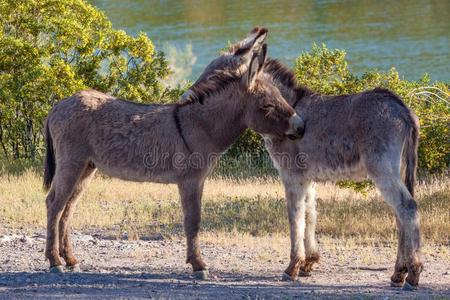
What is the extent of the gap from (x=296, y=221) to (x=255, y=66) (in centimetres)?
162

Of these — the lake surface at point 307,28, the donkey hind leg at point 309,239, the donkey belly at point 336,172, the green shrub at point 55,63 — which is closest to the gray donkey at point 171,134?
the donkey belly at point 336,172

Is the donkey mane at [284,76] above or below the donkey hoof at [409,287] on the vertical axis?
above

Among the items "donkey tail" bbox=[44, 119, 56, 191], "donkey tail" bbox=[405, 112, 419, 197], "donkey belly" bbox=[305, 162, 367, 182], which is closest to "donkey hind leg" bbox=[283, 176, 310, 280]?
"donkey belly" bbox=[305, 162, 367, 182]

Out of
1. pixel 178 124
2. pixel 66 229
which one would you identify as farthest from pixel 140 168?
pixel 66 229

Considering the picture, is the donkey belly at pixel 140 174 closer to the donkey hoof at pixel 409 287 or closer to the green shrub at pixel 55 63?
the donkey hoof at pixel 409 287

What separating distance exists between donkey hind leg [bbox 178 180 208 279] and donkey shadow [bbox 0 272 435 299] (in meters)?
0.14

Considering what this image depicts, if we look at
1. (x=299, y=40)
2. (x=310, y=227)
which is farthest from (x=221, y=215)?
(x=299, y=40)

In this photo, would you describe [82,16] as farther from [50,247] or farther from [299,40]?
[299,40]

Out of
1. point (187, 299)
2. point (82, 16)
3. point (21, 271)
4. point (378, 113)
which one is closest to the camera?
point (187, 299)

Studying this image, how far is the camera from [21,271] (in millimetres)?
9125

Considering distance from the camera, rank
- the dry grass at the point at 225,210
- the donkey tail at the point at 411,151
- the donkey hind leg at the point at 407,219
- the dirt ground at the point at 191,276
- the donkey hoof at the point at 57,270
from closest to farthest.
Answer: the dirt ground at the point at 191,276 → the donkey hind leg at the point at 407,219 → the donkey tail at the point at 411,151 → the donkey hoof at the point at 57,270 → the dry grass at the point at 225,210

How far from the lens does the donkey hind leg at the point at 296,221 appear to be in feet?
29.2

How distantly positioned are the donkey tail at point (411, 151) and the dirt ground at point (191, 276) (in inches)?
39.5

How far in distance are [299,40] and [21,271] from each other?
40289mm
